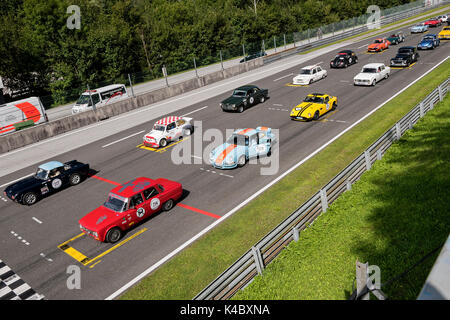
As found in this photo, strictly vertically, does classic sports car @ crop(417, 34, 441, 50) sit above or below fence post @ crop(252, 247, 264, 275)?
above

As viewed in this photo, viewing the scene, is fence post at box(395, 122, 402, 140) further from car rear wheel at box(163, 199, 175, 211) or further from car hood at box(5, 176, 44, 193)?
car hood at box(5, 176, 44, 193)

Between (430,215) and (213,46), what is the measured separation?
58498 mm

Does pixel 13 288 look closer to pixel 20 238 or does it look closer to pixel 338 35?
pixel 20 238

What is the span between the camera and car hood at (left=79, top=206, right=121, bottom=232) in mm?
13055

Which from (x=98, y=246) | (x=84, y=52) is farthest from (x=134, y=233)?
(x=84, y=52)

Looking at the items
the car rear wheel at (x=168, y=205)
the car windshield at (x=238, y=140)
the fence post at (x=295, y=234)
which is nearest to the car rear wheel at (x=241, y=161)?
the car windshield at (x=238, y=140)

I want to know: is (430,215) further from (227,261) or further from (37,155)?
(37,155)

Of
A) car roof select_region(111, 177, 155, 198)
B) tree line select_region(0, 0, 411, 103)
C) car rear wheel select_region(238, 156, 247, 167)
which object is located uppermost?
tree line select_region(0, 0, 411, 103)

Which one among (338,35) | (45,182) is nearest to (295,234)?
(45,182)

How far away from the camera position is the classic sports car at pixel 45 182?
17094 mm

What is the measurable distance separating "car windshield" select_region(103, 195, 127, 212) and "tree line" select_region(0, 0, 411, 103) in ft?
70.0

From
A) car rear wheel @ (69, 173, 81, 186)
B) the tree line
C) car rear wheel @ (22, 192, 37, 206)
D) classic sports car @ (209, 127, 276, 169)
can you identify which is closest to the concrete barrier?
the tree line

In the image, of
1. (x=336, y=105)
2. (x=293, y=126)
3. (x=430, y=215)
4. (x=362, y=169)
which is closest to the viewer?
(x=430, y=215)

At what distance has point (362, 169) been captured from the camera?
1524 cm
